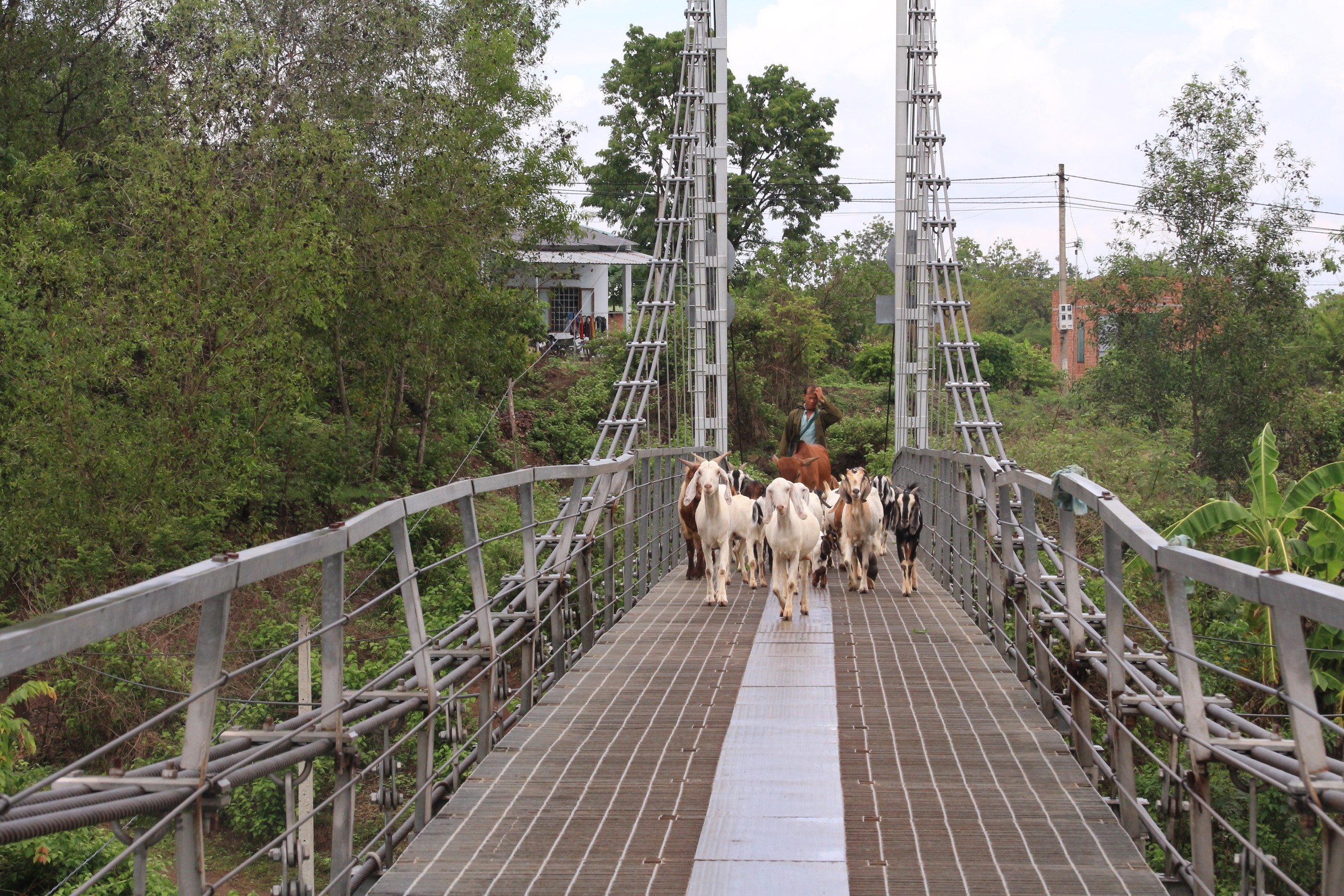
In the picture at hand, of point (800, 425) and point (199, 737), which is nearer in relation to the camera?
point (199, 737)

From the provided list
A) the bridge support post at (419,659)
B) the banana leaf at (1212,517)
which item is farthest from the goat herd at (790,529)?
the bridge support post at (419,659)

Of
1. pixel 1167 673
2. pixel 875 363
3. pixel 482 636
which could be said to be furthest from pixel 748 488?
pixel 875 363

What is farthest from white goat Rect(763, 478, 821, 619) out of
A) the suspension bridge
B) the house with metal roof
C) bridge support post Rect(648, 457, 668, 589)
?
the house with metal roof

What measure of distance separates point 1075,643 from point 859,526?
16.8ft

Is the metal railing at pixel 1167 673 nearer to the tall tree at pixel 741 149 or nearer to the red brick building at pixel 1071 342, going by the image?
the red brick building at pixel 1071 342

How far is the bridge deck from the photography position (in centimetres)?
412

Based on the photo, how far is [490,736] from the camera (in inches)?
221

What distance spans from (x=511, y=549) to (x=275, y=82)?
832 cm

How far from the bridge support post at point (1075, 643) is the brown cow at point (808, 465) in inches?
271

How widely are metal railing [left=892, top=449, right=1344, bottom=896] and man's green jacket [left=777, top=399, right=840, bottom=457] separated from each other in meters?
3.97

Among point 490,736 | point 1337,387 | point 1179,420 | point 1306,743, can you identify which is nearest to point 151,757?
point 490,736

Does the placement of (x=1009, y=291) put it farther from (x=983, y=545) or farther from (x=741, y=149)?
(x=983, y=545)

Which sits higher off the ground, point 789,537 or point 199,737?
point 199,737

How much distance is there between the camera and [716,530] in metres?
9.84
